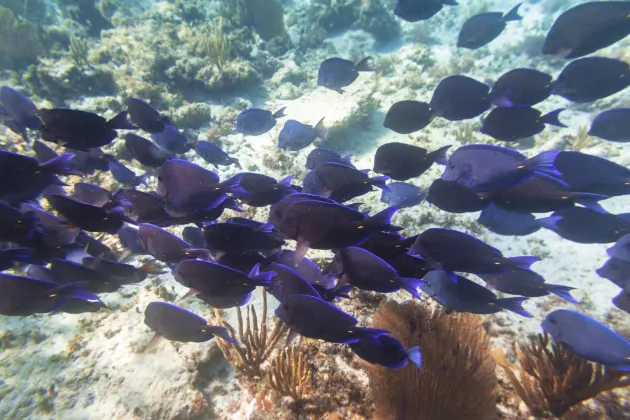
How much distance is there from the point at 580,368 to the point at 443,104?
3376mm

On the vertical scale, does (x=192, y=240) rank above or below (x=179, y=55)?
below

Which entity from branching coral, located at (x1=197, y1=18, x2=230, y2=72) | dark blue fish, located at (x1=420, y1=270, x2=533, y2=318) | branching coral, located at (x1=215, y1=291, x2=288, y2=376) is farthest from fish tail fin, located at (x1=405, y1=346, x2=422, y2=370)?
branching coral, located at (x1=197, y1=18, x2=230, y2=72)

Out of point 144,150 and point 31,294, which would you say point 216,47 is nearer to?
point 144,150

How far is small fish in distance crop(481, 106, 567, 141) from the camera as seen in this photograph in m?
3.98

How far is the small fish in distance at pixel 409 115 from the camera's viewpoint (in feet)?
14.8

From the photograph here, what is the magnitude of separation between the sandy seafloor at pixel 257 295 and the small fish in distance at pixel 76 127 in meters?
2.21

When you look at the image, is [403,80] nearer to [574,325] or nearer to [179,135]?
[179,135]

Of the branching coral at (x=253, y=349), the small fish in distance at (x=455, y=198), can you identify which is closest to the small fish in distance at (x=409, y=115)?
the small fish in distance at (x=455, y=198)

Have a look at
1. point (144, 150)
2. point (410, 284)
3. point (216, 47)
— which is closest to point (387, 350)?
point (410, 284)

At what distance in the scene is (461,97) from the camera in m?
4.18

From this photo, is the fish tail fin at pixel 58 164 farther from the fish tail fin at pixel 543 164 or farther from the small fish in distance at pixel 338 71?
the small fish in distance at pixel 338 71

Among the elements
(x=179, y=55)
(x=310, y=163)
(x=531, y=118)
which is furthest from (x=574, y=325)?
(x=179, y=55)

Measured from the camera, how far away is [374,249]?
93.6 inches

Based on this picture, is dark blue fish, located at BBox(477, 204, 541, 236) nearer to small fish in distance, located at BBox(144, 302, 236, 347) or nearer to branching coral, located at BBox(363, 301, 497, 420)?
branching coral, located at BBox(363, 301, 497, 420)
